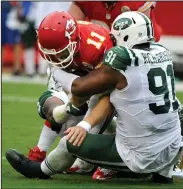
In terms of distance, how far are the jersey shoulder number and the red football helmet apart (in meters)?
0.31

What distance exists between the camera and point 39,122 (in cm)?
873

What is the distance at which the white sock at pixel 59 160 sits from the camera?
5.04 meters

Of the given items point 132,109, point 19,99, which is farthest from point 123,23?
point 19,99

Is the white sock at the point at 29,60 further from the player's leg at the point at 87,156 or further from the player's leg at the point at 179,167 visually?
the player's leg at the point at 87,156

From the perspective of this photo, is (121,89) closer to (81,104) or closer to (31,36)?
(81,104)

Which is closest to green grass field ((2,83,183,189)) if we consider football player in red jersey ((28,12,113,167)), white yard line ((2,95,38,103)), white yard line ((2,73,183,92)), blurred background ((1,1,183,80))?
white yard line ((2,95,38,103))

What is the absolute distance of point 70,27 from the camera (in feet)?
16.7

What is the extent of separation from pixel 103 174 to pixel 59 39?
3.13 ft

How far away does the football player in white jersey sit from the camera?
4879mm

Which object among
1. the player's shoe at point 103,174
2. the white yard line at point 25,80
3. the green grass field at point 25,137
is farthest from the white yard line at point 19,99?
the player's shoe at point 103,174

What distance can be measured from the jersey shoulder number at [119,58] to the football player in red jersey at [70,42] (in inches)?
11.6

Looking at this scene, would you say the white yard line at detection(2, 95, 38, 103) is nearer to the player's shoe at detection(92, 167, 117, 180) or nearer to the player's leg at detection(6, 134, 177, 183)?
the player's shoe at detection(92, 167, 117, 180)

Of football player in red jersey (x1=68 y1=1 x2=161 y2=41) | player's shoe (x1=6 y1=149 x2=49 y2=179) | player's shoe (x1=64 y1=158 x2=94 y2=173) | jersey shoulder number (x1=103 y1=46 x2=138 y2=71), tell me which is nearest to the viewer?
jersey shoulder number (x1=103 y1=46 x2=138 y2=71)

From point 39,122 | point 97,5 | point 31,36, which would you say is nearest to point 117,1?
point 97,5
